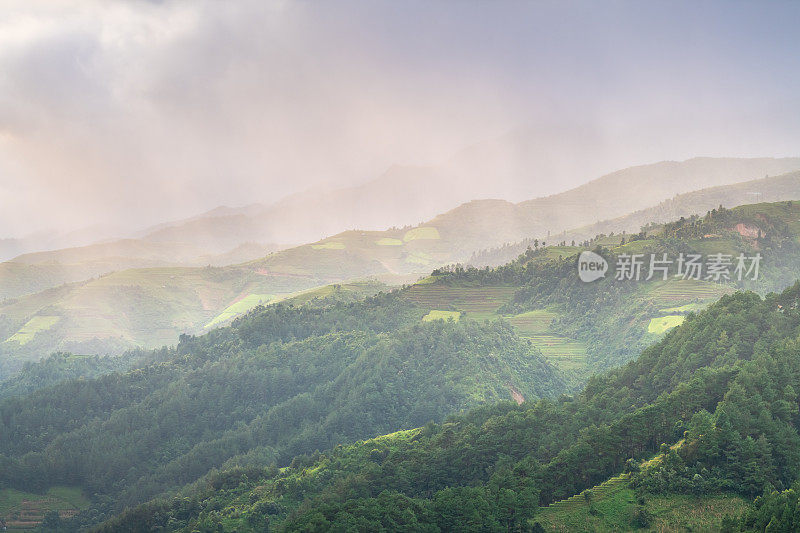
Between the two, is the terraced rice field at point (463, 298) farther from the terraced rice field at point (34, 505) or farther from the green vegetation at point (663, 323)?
the terraced rice field at point (34, 505)

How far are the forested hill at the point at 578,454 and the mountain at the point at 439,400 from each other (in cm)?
14

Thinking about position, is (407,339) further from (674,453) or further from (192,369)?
(674,453)

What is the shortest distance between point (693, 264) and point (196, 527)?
6687 cm

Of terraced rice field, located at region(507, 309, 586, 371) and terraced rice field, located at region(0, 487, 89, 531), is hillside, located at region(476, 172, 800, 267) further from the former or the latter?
terraced rice field, located at region(0, 487, 89, 531)

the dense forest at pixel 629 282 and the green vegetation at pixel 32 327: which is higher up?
the green vegetation at pixel 32 327

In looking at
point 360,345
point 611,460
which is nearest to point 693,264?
point 360,345

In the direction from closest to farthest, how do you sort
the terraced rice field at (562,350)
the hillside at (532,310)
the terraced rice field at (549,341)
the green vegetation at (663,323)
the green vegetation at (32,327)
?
1. the green vegetation at (663,323)
2. the hillside at (532,310)
3. the terraced rice field at (562,350)
4. the terraced rice field at (549,341)
5. the green vegetation at (32,327)

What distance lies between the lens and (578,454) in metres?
30.7

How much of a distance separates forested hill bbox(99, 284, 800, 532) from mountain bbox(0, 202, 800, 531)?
137 mm

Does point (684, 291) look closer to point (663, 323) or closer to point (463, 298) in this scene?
point (663, 323)

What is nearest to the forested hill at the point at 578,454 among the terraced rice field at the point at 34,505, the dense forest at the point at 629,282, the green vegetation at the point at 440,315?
the terraced rice field at the point at 34,505

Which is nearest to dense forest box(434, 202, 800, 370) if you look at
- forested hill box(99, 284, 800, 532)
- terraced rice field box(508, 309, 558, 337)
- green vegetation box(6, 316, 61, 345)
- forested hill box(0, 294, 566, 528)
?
terraced rice field box(508, 309, 558, 337)

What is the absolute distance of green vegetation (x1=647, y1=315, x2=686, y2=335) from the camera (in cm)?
6469

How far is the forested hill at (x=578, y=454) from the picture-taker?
86.3 ft
